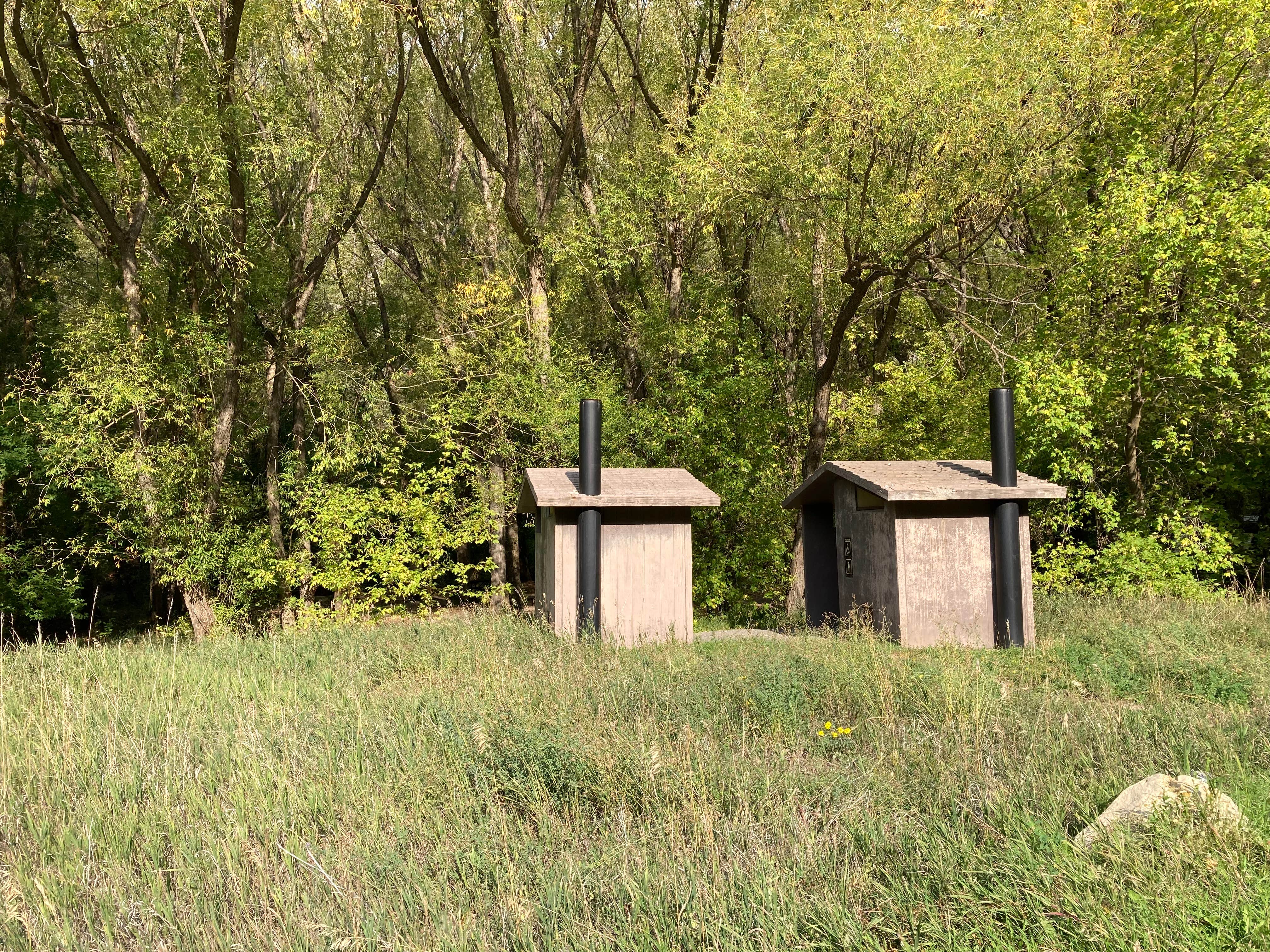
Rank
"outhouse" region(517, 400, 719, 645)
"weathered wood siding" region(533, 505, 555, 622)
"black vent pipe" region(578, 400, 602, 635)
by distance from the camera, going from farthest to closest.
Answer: "weathered wood siding" region(533, 505, 555, 622) → "outhouse" region(517, 400, 719, 645) → "black vent pipe" region(578, 400, 602, 635)

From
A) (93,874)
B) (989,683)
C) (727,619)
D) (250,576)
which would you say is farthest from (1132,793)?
(250,576)

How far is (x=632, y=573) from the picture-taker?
11.7m

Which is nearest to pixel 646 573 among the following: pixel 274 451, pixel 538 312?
pixel 538 312

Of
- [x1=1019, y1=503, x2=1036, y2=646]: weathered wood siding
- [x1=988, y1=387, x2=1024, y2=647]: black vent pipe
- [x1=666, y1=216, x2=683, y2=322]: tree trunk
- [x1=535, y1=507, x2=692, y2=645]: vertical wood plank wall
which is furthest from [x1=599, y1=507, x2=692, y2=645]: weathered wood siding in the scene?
[x1=666, y1=216, x2=683, y2=322]: tree trunk

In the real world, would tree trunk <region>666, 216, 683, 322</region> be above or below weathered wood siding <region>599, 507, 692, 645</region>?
above

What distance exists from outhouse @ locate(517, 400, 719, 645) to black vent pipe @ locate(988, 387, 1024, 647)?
141 inches

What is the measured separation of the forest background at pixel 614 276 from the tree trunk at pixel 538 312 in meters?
0.09

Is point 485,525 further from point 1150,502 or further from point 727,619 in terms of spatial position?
point 1150,502

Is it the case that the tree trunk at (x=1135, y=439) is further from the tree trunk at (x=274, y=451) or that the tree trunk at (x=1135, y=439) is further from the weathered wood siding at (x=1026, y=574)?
the tree trunk at (x=274, y=451)

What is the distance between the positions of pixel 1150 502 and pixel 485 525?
13.4 metres

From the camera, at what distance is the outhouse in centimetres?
1114

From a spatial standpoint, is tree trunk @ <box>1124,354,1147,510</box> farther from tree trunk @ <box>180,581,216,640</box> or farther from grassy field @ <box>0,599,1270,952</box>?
tree trunk @ <box>180,581,216,640</box>

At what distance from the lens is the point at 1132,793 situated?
400cm

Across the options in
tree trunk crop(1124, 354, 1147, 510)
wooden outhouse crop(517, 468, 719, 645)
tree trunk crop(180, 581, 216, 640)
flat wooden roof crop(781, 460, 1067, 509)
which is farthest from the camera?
tree trunk crop(180, 581, 216, 640)
